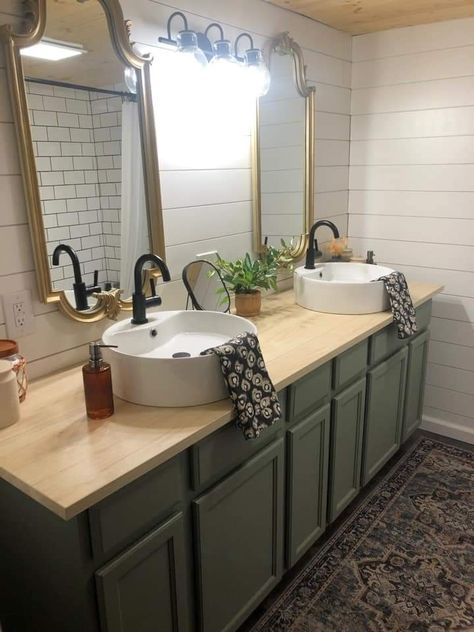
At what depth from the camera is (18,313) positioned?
1473 millimetres

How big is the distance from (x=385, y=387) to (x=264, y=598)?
99cm

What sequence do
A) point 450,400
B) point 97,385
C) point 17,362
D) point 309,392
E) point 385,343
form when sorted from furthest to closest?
point 450,400 < point 385,343 < point 309,392 < point 17,362 < point 97,385

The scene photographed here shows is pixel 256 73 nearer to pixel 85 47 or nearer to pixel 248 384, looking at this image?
pixel 85 47

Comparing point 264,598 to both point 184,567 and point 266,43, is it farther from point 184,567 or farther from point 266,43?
point 266,43

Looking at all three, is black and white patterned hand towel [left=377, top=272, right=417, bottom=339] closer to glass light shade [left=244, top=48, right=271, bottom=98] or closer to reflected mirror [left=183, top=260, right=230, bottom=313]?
reflected mirror [left=183, top=260, right=230, bottom=313]

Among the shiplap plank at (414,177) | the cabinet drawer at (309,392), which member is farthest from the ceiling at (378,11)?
the cabinet drawer at (309,392)

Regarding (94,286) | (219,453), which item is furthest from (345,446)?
(94,286)

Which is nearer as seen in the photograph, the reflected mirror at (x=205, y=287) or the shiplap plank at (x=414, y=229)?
the reflected mirror at (x=205, y=287)

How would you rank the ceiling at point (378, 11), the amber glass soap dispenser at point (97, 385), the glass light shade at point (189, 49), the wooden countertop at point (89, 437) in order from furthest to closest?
1. the ceiling at point (378, 11)
2. the glass light shade at point (189, 49)
3. the amber glass soap dispenser at point (97, 385)
4. the wooden countertop at point (89, 437)

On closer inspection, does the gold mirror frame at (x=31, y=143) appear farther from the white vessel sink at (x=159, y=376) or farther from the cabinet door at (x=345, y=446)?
the cabinet door at (x=345, y=446)

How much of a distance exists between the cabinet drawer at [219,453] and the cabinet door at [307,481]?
25cm

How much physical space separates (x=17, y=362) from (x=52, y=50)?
2.87ft

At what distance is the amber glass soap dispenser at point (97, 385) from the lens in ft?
4.12

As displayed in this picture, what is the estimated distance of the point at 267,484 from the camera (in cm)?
159
